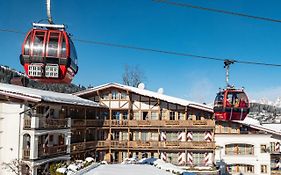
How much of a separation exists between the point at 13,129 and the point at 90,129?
11358 millimetres

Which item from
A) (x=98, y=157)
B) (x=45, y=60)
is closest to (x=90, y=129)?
(x=98, y=157)

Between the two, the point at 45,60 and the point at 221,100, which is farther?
the point at 221,100

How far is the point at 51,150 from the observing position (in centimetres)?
2747

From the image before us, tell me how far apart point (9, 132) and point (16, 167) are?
264cm

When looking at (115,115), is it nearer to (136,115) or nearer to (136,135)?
(136,115)

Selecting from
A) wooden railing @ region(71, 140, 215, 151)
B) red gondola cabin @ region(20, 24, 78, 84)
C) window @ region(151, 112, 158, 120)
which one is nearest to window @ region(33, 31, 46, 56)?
red gondola cabin @ region(20, 24, 78, 84)

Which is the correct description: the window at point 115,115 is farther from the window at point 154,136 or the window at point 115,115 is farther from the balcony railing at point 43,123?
the balcony railing at point 43,123

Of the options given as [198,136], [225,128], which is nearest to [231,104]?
[225,128]

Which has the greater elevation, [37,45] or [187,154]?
[37,45]

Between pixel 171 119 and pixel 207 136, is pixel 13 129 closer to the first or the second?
pixel 171 119

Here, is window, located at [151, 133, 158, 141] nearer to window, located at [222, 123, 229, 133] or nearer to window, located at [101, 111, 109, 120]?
window, located at [101, 111, 109, 120]

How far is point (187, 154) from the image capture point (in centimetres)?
3609

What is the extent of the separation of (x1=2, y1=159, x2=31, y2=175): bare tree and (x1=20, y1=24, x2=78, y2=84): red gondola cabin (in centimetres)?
1663

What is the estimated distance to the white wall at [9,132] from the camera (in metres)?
25.7
